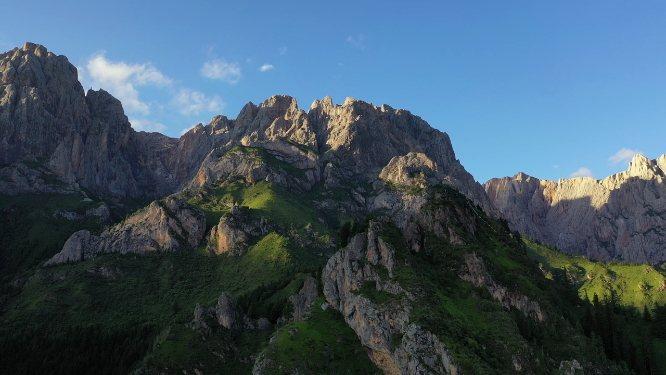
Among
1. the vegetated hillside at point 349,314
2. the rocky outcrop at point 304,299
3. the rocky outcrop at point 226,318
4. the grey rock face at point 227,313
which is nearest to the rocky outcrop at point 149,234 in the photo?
the vegetated hillside at point 349,314

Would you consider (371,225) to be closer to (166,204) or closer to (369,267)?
(369,267)

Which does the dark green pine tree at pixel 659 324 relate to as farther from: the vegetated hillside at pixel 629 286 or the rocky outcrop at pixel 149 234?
the rocky outcrop at pixel 149 234

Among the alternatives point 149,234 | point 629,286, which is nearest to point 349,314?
point 149,234

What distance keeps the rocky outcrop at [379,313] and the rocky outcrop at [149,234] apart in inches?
4204

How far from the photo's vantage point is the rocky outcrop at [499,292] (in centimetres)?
7475

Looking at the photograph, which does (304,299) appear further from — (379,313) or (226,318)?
(379,313)

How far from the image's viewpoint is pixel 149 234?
609ft

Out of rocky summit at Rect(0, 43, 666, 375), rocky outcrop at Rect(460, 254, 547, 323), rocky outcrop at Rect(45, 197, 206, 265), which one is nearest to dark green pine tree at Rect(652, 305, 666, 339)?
rocky summit at Rect(0, 43, 666, 375)

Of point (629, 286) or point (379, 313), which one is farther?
point (629, 286)

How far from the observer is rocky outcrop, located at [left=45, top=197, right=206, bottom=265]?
17831 cm

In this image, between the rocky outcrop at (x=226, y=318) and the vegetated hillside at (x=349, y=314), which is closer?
the vegetated hillside at (x=349, y=314)

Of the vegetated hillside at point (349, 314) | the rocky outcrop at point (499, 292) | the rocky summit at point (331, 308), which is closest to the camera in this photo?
the vegetated hillside at point (349, 314)

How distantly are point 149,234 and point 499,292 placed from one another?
15335 centimetres

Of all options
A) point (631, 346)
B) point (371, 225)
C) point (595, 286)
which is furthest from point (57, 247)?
point (595, 286)
